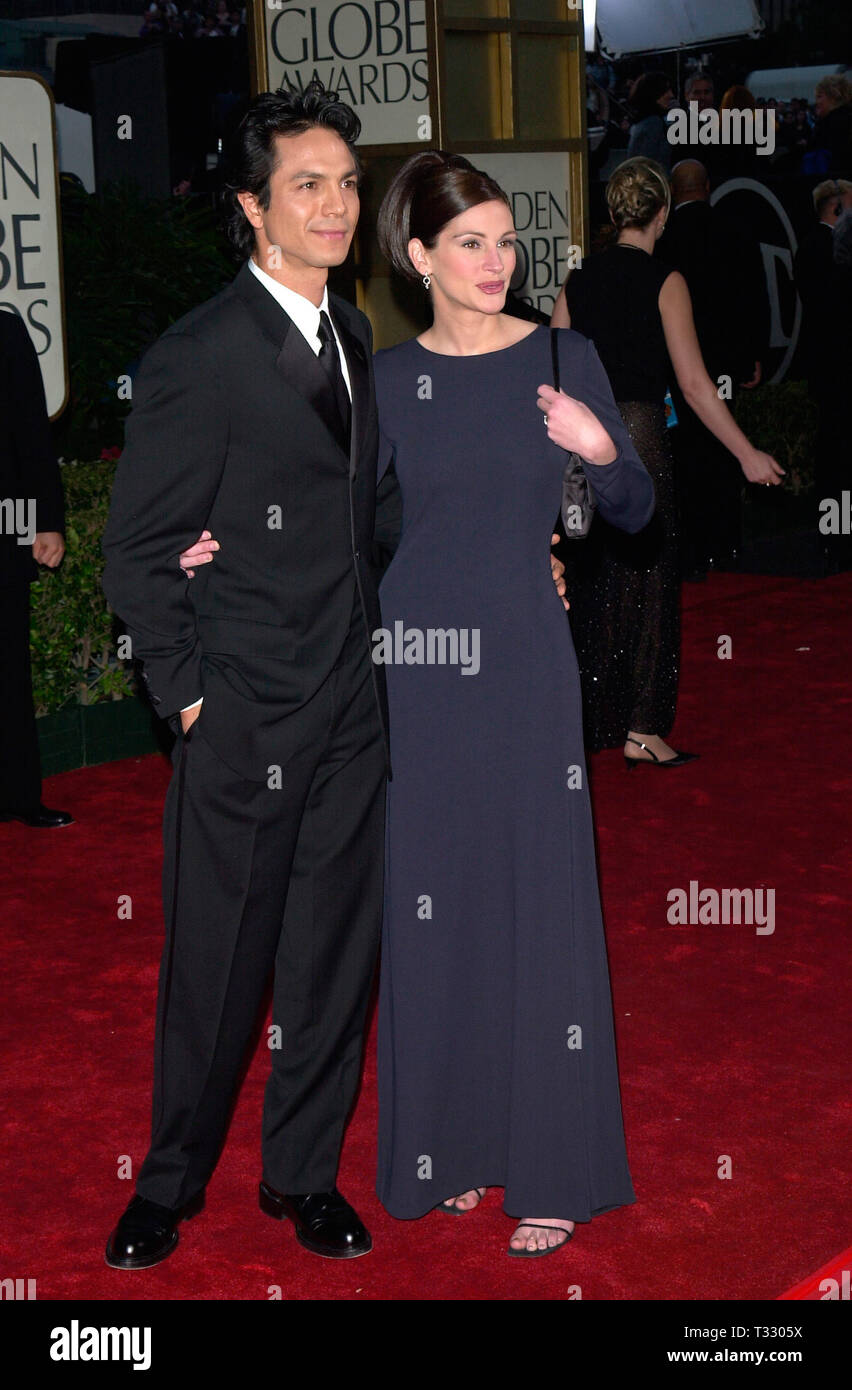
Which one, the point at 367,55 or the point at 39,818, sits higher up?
the point at 367,55

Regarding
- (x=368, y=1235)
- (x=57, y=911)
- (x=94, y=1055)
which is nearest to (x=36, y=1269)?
(x=368, y=1235)

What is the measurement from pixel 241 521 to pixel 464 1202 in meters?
1.40

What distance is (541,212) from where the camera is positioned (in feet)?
27.0

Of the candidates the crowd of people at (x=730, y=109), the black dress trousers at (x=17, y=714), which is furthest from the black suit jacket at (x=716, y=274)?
the black dress trousers at (x=17, y=714)

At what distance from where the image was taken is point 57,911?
521cm

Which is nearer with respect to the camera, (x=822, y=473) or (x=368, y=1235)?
(x=368, y=1235)

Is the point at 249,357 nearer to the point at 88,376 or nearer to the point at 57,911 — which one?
the point at 57,911

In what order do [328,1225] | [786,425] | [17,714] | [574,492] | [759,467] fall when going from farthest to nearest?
[786,425], [17,714], [759,467], [328,1225], [574,492]

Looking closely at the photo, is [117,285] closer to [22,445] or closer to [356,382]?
[22,445]

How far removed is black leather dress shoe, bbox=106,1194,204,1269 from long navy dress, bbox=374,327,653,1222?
42 centimetres

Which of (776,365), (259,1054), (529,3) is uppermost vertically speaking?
(529,3)

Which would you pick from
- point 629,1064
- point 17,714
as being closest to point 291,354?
point 629,1064

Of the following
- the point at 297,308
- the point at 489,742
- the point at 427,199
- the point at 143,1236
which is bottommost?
the point at 143,1236

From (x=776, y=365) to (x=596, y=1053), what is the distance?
946cm
